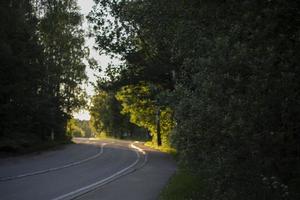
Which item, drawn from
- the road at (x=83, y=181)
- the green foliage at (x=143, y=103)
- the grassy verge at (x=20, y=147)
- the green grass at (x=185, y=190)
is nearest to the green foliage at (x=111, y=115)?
the green foliage at (x=143, y=103)

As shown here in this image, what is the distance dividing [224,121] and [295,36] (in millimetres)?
2290

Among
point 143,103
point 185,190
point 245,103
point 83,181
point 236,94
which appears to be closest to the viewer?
point 245,103

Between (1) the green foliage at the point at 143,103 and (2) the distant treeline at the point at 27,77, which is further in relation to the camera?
(1) the green foliage at the point at 143,103

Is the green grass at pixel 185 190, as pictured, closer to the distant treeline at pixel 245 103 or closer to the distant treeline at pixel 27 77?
the distant treeline at pixel 245 103

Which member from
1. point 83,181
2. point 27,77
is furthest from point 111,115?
point 83,181

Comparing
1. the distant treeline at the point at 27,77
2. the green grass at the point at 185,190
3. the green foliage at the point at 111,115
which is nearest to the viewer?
the green grass at the point at 185,190

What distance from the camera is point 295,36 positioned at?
29.7ft

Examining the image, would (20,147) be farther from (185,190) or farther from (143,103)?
(185,190)

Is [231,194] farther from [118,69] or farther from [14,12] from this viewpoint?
[118,69]

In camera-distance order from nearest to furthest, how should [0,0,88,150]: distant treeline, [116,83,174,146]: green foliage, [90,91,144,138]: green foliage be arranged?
[0,0,88,150]: distant treeline
[116,83,174,146]: green foliage
[90,91,144,138]: green foliage

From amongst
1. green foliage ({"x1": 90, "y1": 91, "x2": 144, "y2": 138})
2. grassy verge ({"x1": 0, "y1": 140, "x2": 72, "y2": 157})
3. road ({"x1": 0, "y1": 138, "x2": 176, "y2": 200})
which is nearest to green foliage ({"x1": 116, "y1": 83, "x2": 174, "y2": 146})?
grassy verge ({"x1": 0, "y1": 140, "x2": 72, "y2": 157})

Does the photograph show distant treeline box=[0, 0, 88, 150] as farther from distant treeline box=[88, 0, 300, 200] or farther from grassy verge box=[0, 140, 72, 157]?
distant treeline box=[88, 0, 300, 200]

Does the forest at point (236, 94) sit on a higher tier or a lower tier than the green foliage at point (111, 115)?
lower

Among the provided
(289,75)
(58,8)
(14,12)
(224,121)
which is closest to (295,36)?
(289,75)
